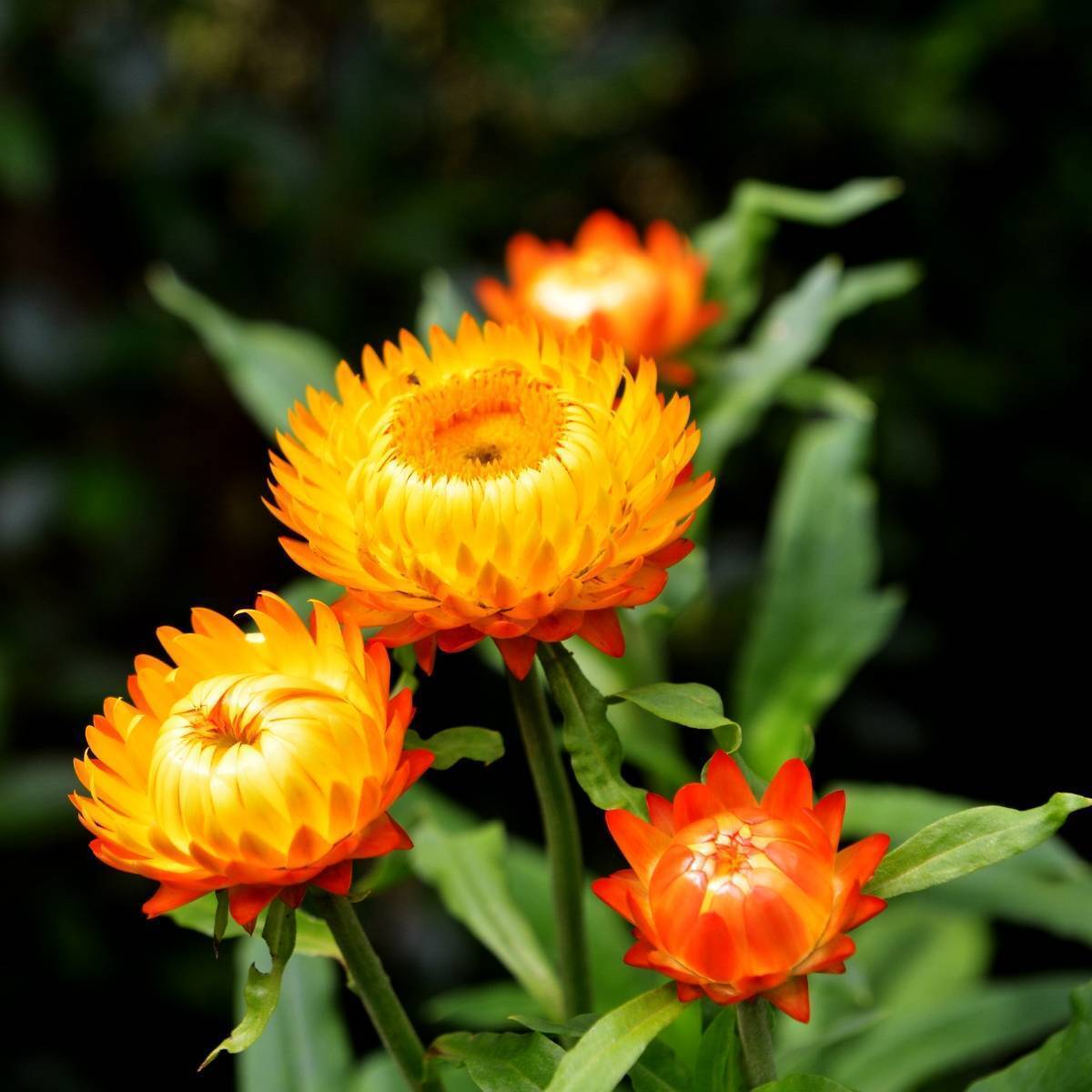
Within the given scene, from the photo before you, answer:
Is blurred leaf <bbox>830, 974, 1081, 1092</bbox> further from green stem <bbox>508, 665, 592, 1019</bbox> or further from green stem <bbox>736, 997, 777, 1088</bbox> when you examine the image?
green stem <bbox>736, 997, 777, 1088</bbox>

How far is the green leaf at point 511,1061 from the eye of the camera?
69 centimetres

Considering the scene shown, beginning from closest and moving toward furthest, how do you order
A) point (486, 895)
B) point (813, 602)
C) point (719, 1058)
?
point (719, 1058), point (486, 895), point (813, 602)

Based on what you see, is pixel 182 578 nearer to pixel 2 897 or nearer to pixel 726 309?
pixel 2 897

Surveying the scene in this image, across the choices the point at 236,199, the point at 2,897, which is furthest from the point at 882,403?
the point at 2,897

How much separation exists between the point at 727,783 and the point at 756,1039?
0.39ft

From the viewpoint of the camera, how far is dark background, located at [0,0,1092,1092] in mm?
1951

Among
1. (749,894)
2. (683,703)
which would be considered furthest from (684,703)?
(749,894)

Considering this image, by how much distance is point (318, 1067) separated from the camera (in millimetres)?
1105

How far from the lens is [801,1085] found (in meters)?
0.66

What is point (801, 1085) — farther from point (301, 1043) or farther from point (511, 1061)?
point (301, 1043)

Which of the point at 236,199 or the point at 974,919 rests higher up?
the point at 236,199

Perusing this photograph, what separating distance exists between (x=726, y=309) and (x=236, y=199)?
1.18 m

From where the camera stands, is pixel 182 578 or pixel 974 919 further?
pixel 182 578

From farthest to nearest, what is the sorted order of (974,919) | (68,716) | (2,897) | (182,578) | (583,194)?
1. (583,194)
2. (182,578)
3. (68,716)
4. (2,897)
5. (974,919)
